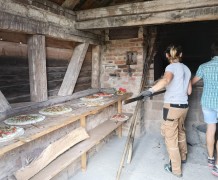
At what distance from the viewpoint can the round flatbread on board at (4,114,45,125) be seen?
2.17 metres

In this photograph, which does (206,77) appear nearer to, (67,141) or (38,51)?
(67,141)

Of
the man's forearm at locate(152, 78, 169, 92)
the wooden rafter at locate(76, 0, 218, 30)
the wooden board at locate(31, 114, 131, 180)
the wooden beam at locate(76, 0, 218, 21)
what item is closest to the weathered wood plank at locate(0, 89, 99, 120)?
the wooden board at locate(31, 114, 131, 180)

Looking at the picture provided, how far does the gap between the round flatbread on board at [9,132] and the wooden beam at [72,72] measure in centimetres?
140

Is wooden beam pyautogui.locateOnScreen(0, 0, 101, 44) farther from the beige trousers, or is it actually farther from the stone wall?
the beige trousers

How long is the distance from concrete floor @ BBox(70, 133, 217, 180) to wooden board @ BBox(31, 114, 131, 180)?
1.43 ft

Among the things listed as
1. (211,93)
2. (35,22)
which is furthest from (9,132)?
(211,93)

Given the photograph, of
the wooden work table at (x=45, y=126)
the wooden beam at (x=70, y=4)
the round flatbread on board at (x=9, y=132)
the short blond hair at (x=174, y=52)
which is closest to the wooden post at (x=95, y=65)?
the wooden beam at (x=70, y=4)

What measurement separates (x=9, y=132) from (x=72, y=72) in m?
1.77

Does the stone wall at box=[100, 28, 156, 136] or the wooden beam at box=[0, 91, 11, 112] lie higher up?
the stone wall at box=[100, 28, 156, 136]

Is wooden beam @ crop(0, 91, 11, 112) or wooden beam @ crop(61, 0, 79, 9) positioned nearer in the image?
wooden beam @ crop(0, 91, 11, 112)

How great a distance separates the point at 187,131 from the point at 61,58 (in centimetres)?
280

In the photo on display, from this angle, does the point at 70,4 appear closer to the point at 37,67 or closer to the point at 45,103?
the point at 37,67

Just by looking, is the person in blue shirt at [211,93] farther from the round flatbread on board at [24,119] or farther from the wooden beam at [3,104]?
the wooden beam at [3,104]

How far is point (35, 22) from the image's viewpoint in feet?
8.55
